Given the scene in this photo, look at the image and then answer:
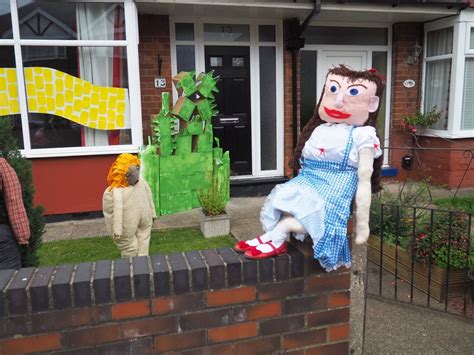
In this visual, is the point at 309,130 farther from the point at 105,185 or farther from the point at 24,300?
the point at 105,185

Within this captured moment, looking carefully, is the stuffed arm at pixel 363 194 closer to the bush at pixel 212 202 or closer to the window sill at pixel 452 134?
the bush at pixel 212 202

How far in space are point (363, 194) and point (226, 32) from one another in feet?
18.5

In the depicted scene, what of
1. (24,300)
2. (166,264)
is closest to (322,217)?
(166,264)

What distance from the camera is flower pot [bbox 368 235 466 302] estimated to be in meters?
3.49

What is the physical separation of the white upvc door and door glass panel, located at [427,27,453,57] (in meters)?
1.09

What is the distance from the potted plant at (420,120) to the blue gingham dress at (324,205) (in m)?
6.39

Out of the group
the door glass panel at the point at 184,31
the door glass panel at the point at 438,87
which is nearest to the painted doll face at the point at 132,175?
the door glass panel at the point at 184,31

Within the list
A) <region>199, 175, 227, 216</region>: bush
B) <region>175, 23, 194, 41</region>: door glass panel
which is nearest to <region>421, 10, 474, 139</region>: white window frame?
<region>175, 23, 194, 41</region>: door glass panel

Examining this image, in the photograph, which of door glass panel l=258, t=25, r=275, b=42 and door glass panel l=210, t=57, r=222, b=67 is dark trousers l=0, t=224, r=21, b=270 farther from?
door glass panel l=258, t=25, r=275, b=42

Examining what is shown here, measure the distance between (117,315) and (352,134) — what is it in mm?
1308

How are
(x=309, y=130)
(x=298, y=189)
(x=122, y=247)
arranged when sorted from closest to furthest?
1. (x=298, y=189)
2. (x=309, y=130)
3. (x=122, y=247)

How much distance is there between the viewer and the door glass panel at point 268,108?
7266 mm

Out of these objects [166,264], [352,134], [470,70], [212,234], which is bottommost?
[212,234]

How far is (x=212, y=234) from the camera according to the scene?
515 cm
